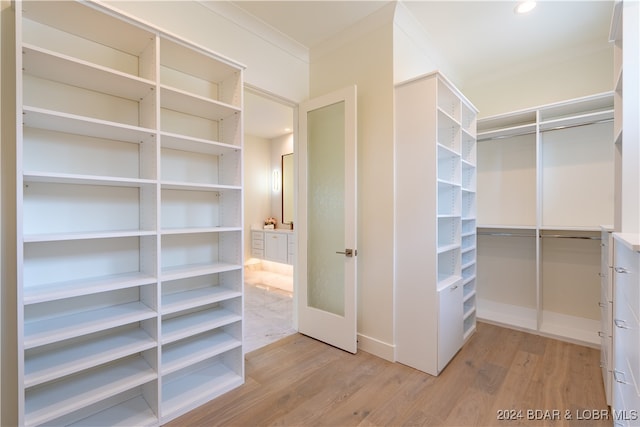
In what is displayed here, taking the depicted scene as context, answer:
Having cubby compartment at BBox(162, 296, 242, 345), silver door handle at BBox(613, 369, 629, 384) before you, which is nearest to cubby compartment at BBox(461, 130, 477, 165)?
silver door handle at BBox(613, 369, 629, 384)

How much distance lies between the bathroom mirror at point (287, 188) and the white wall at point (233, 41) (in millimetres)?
2907

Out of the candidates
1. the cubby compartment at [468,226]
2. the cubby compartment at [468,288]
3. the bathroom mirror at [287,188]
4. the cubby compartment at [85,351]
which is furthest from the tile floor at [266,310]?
the cubby compartment at [468,226]

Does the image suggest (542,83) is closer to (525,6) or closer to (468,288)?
(525,6)

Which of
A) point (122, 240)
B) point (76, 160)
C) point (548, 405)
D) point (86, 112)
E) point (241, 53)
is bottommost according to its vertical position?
point (548, 405)

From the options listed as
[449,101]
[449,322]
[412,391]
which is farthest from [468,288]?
[449,101]

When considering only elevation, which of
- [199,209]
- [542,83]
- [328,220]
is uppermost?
[542,83]

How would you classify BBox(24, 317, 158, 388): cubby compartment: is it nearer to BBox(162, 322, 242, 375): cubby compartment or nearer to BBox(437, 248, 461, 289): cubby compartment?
BBox(162, 322, 242, 375): cubby compartment

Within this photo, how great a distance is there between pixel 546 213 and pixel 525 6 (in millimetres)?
1999

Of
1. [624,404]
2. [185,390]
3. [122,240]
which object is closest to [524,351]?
[624,404]

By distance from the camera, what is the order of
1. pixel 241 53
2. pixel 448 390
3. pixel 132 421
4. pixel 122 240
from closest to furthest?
1. pixel 132 421
2. pixel 122 240
3. pixel 448 390
4. pixel 241 53

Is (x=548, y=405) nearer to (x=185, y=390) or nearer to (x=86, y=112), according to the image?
(x=185, y=390)

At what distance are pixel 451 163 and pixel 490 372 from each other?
177cm

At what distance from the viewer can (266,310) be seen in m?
3.57

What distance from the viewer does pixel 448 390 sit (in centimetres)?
198
